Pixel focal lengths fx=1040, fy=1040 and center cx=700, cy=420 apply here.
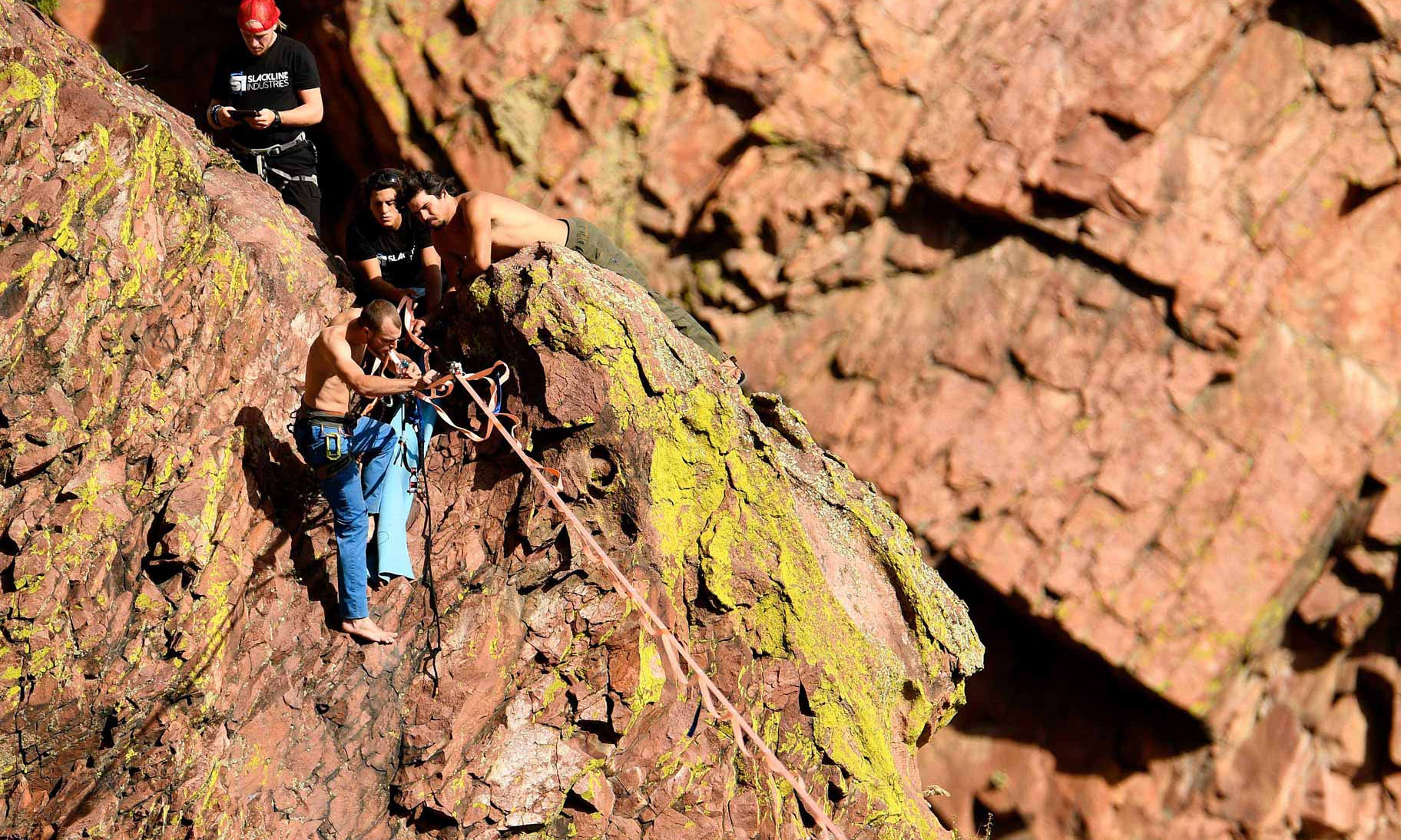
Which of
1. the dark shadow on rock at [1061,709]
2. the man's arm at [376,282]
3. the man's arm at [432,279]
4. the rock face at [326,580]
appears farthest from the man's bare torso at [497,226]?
the dark shadow on rock at [1061,709]

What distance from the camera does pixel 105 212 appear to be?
4504mm

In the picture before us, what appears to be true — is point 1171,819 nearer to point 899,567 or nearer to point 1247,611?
point 1247,611

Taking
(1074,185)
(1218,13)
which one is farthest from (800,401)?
(1218,13)

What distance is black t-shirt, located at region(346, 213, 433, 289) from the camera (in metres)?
5.76

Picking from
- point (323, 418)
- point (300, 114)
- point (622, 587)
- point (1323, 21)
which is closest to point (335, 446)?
point (323, 418)

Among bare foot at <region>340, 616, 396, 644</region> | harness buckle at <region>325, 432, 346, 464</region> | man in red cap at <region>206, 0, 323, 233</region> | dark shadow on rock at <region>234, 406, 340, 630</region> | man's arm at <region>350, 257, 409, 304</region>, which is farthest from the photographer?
man in red cap at <region>206, 0, 323, 233</region>

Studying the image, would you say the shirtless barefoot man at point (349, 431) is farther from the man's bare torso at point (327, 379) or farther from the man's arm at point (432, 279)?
the man's arm at point (432, 279)

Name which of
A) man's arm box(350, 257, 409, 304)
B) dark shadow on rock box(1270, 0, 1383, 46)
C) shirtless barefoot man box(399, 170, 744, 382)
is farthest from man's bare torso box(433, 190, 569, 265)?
dark shadow on rock box(1270, 0, 1383, 46)

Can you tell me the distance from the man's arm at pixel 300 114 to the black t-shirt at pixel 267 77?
0.04 meters

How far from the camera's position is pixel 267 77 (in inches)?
235

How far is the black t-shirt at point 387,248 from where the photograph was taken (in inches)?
227

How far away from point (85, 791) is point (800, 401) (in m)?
6.15

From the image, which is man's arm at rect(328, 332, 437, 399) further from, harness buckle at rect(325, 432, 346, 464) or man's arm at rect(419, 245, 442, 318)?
man's arm at rect(419, 245, 442, 318)

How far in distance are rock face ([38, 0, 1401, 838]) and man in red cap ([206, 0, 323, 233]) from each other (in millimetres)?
1778
